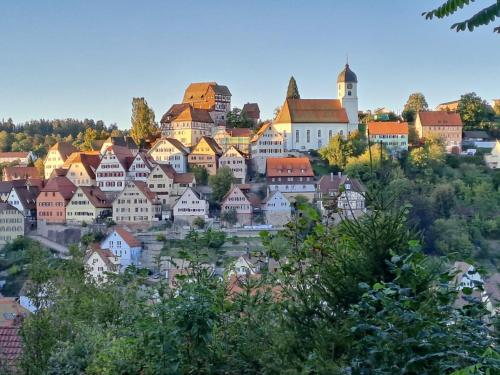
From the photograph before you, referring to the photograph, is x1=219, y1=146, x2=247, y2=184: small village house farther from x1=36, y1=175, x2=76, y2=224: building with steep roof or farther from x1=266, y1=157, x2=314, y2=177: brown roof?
x1=36, y1=175, x2=76, y2=224: building with steep roof

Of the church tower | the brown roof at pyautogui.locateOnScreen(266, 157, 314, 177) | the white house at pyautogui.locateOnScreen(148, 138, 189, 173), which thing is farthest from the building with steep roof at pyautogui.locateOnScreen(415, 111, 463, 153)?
the white house at pyautogui.locateOnScreen(148, 138, 189, 173)

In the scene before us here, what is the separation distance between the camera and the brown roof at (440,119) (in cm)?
6650

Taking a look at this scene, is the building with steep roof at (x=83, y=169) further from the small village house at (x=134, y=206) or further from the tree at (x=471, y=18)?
the tree at (x=471, y=18)

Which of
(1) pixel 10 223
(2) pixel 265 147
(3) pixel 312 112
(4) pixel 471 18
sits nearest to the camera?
(4) pixel 471 18

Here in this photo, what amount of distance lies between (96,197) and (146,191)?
11.9 feet

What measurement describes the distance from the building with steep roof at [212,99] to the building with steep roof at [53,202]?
704 inches

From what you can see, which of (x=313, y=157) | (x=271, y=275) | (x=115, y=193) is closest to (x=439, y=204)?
(x=313, y=157)

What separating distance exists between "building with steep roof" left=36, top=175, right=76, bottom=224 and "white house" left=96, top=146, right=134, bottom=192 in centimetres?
243

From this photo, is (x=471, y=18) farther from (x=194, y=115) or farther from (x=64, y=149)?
(x=64, y=149)

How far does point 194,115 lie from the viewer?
203 feet

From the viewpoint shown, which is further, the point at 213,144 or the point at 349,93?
the point at 349,93

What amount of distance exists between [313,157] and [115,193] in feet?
51.8

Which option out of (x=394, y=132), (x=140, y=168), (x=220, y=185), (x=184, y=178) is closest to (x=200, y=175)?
(x=184, y=178)

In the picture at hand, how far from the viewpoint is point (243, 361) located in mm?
5172
